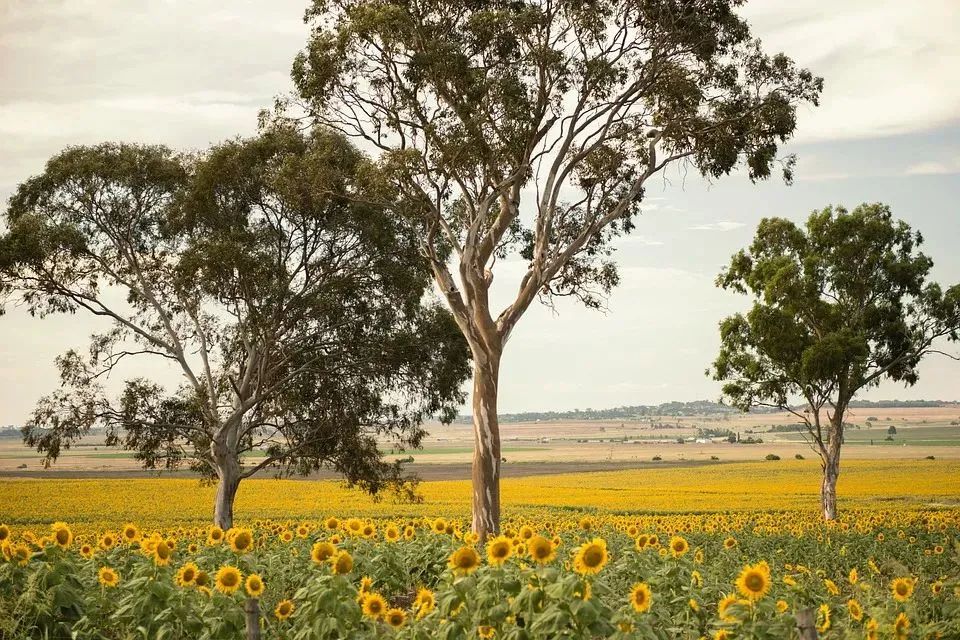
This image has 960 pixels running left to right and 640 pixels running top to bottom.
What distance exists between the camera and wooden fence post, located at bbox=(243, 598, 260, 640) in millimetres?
5852

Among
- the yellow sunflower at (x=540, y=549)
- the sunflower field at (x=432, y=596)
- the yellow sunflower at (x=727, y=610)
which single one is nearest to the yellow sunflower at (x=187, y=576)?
the sunflower field at (x=432, y=596)

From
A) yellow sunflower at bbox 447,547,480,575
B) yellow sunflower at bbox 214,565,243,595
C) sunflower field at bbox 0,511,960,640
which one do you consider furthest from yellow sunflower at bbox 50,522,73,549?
yellow sunflower at bbox 447,547,480,575

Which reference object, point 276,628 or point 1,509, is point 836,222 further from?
point 1,509

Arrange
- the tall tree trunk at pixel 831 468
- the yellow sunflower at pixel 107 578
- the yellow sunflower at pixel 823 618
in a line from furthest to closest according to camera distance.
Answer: the tall tree trunk at pixel 831 468 < the yellow sunflower at pixel 107 578 < the yellow sunflower at pixel 823 618

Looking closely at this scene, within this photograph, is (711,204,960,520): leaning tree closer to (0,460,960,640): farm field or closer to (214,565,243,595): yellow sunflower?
(0,460,960,640): farm field

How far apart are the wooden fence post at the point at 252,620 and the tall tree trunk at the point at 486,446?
43.8 ft

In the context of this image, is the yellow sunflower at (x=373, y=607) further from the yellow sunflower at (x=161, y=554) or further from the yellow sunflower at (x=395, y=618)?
the yellow sunflower at (x=161, y=554)

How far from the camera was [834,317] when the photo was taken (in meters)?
32.0

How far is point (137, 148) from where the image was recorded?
1101 inches

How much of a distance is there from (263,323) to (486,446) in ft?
29.4

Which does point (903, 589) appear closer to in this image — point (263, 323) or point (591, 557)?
point (591, 557)

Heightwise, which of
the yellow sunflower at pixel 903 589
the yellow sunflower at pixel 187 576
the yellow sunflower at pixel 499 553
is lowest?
the yellow sunflower at pixel 903 589

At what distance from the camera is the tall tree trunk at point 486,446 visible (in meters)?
19.4

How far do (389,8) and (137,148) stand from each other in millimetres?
12057
